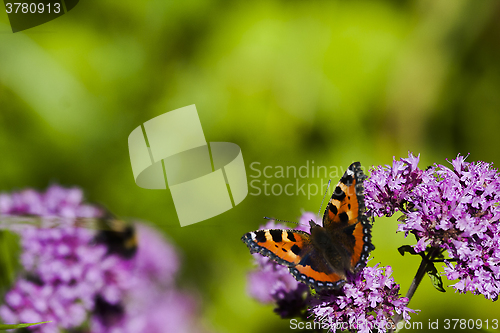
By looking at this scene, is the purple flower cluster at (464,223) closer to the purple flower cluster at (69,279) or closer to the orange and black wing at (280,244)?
the orange and black wing at (280,244)

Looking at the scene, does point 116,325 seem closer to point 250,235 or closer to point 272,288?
point 272,288

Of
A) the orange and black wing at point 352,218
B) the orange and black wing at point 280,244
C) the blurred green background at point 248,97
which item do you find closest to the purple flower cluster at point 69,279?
the blurred green background at point 248,97

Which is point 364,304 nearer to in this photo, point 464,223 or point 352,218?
point 352,218

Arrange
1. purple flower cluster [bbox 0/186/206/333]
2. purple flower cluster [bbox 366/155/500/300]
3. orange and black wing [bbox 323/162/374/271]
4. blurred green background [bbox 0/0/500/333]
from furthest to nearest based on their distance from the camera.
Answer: blurred green background [bbox 0/0/500/333]
purple flower cluster [bbox 0/186/206/333]
orange and black wing [bbox 323/162/374/271]
purple flower cluster [bbox 366/155/500/300]

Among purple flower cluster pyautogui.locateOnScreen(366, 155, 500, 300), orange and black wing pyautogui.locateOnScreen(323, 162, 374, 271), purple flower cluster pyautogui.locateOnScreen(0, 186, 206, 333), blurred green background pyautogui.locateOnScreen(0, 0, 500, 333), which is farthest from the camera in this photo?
blurred green background pyautogui.locateOnScreen(0, 0, 500, 333)

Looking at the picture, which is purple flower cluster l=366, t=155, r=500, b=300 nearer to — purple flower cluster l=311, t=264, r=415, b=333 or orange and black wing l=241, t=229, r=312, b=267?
purple flower cluster l=311, t=264, r=415, b=333

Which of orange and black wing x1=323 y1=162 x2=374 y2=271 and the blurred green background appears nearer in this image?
orange and black wing x1=323 y1=162 x2=374 y2=271

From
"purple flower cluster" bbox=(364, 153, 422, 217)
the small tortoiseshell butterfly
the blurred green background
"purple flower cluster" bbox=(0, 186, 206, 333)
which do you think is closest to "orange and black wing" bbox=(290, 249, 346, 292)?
the small tortoiseshell butterfly
